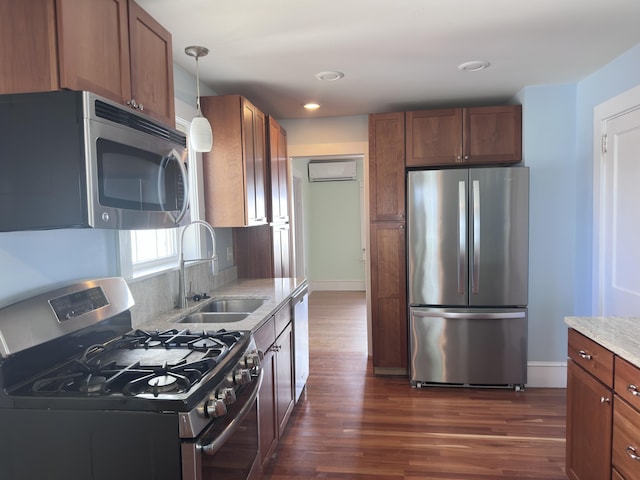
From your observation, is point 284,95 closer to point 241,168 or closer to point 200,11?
point 241,168

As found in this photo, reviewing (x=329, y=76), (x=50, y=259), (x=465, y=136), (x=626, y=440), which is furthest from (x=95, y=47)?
(x=465, y=136)

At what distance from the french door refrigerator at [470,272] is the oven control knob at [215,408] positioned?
2337 mm

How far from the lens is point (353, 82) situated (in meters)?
2.99

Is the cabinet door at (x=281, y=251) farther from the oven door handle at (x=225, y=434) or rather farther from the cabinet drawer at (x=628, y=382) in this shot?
the cabinet drawer at (x=628, y=382)

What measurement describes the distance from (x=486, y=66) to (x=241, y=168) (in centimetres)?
173

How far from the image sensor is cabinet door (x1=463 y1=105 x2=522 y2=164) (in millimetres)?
3350

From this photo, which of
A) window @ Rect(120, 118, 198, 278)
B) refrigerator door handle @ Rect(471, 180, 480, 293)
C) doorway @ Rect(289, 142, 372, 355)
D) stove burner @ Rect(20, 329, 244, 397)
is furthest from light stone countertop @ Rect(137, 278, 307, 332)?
refrigerator door handle @ Rect(471, 180, 480, 293)

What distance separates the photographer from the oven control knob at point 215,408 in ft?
3.97

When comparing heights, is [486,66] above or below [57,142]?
above

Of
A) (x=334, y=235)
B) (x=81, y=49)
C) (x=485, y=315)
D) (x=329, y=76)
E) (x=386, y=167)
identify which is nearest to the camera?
(x=81, y=49)

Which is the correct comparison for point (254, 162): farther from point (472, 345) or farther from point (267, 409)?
point (472, 345)

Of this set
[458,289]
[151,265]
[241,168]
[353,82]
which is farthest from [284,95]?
[458,289]

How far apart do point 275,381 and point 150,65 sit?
5.47 ft

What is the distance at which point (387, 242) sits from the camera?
3578mm
